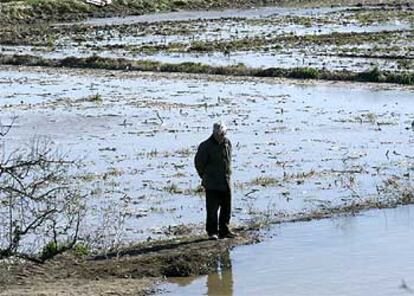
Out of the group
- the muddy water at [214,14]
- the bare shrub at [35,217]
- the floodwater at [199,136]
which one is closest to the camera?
the bare shrub at [35,217]

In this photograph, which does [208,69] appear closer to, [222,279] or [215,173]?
[215,173]

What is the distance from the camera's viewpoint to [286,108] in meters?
24.9

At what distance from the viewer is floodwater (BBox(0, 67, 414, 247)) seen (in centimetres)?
1524

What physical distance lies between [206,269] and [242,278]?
534 millimetres

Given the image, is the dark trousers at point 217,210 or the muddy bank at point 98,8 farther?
the muddy bank at point 98,8

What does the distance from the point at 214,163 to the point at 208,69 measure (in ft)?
68.4

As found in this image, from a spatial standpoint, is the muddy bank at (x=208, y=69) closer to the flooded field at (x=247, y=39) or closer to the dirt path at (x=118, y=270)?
the flooded field at (x=247, y=39)

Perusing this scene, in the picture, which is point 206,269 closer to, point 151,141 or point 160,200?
point 160,200

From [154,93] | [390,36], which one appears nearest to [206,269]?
[154,93]

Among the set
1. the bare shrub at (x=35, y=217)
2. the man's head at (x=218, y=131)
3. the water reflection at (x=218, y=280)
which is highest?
the man's head at (x=218, y=131)

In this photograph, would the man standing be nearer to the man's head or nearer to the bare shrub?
the man's head

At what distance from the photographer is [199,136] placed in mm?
20891

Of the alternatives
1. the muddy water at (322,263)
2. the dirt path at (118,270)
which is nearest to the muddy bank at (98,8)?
the muddy water at (322,263)

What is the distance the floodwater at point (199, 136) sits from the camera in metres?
15.2
